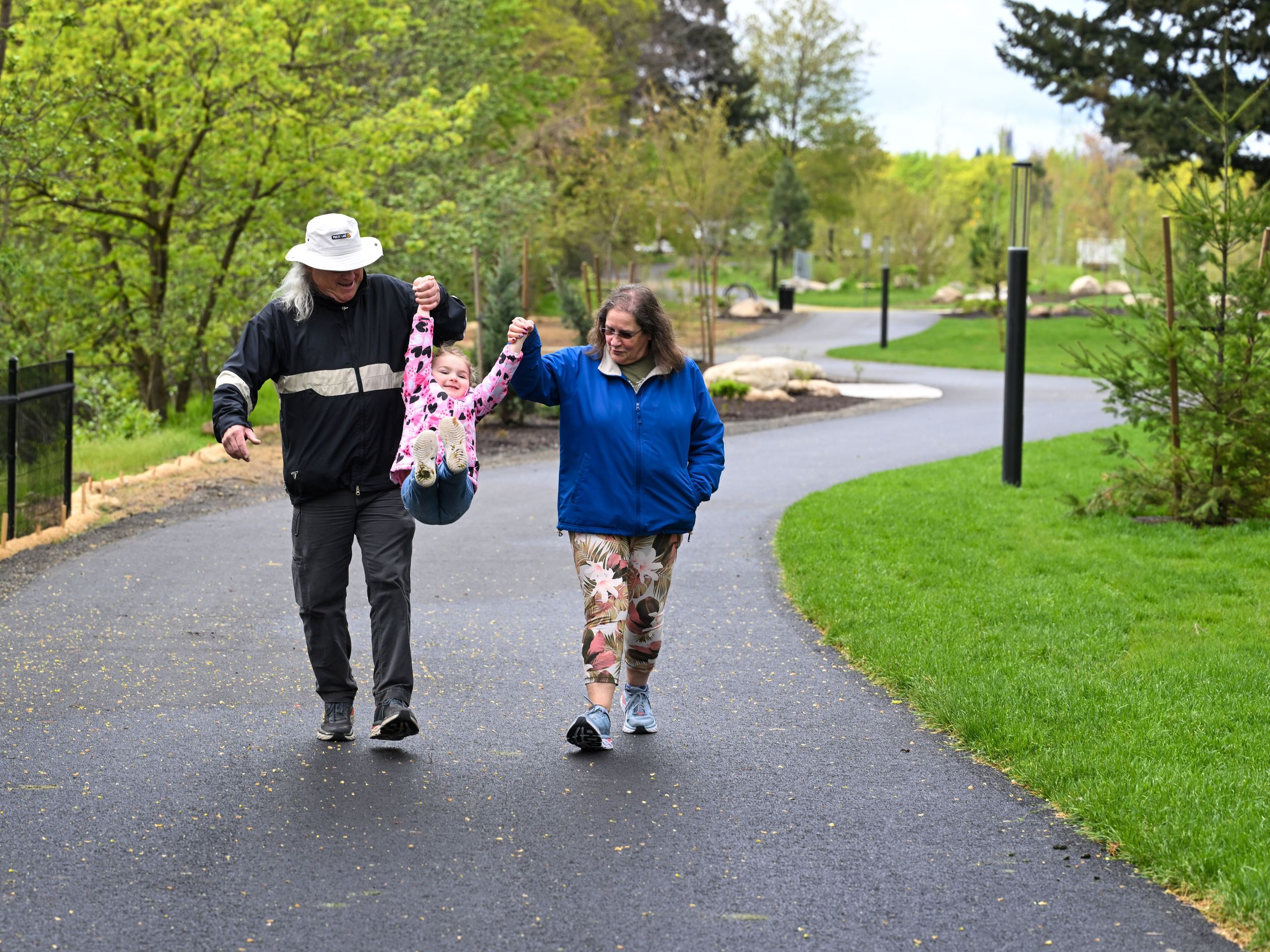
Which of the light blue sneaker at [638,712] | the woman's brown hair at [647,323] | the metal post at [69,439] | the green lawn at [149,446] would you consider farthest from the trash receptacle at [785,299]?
the woman's brown hair at [647,323]

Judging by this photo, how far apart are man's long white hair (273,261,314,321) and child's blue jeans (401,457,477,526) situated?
0.82m

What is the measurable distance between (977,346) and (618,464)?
3281cm

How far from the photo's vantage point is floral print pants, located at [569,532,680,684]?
5445mm

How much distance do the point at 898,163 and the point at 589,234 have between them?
95.4m

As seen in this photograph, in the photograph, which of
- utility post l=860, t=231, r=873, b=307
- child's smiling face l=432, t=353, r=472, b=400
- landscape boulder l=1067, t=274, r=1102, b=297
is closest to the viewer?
child's smiling face l=432, t=353, r=472, b=400

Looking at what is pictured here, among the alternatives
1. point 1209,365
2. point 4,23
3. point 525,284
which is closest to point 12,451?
point 4,23

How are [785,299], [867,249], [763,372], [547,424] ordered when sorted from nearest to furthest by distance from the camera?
[547,424], [763,372], [785,299], [867,249]

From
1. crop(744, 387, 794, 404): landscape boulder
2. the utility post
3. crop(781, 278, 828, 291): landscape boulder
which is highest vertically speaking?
the utility post

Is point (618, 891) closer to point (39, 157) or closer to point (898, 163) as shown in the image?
point (39, 157)

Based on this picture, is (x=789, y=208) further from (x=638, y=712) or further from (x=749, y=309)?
(x=638, y=712)

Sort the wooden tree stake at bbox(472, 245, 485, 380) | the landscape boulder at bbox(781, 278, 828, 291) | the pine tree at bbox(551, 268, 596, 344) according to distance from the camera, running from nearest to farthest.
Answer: the wooden tree stake at bbox(472, 245, 485, 380) → the pine tree at bbox(551, 268, 596, 344) → the landscape boulder at bbox(781, 278, 828, 291)

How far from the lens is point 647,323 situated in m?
5.40

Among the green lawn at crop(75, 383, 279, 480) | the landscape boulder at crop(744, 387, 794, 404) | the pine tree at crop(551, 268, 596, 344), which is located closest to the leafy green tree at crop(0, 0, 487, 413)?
the green lawn at crop(75, 383, 279, 480)

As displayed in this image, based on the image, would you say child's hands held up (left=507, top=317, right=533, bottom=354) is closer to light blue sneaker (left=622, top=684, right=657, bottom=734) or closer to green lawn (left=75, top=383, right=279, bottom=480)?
light blue sneaker (left=622, top=684, right=657, bottom=734)
